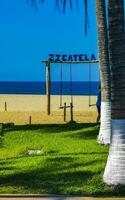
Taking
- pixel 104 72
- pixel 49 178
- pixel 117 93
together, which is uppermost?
pixel 104 72

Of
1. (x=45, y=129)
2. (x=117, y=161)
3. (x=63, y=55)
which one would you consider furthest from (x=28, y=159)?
(x=63, y=55)

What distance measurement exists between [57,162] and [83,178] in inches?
69.2

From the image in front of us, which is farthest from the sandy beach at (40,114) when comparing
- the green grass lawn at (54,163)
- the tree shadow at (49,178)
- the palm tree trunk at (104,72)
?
the tree shadow at (49,178)

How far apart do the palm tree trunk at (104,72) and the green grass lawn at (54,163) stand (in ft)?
1.20

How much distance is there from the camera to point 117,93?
384 inches

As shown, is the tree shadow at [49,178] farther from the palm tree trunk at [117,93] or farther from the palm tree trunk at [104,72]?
the palm tree trunk at [104,72]

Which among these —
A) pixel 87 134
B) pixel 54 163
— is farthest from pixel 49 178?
pixel 87 134

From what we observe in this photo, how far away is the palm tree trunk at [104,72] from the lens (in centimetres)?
1433

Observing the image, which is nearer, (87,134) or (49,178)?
(49,178)

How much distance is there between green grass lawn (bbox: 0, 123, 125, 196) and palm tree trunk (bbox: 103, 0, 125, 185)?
30 cm

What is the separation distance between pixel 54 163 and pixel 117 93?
2673 millimetres

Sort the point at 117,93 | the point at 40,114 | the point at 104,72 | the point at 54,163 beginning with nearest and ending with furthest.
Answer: the point at 117,93, the point at 54,163, the point at 104,72, the point at 40,114

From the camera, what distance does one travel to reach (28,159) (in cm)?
1272

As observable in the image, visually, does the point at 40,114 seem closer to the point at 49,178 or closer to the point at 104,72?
the point at 104,72
